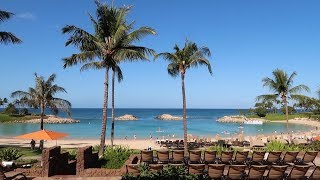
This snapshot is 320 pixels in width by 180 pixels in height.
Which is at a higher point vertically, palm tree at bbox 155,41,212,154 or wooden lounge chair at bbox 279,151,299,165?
palm tree at bbox 155,41,212,154

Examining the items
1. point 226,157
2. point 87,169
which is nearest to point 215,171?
point 226,157

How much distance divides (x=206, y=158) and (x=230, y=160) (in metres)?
1.09

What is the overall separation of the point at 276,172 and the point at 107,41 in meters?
12.5

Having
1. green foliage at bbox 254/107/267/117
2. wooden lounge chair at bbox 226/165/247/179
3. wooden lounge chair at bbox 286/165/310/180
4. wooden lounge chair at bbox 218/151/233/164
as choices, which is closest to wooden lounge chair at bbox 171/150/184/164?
wooden lounge chair at bbox 218/151/233/164

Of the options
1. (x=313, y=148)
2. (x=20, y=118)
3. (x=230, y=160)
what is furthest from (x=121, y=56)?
(x=20, y=118)

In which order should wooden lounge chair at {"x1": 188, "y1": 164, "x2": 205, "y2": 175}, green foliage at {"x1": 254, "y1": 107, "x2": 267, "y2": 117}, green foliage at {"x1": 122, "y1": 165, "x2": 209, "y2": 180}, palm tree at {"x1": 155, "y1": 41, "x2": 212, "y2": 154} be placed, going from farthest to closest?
green foliage at {"x1": 254, "y1": 107, "x2": 267, "y2": 117}
palm tree at {"x1": 155, "y1": 41, "x2": 212, "y2": 154}
wooden lounge chair at {"x1": 188, "y1": 164, "x2": 205, "y2": 175}
green foliage at {"x1": 122, "y1": 165, "x2": 209, "y2": 180}

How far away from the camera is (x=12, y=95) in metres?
28.4

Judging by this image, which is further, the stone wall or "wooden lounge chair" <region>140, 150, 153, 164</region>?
"wooden lounge chair" <region>140, 150, 153, 164</region>

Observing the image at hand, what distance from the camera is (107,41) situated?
21.2m

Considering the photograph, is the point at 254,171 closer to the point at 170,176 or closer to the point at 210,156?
the point at 210,156

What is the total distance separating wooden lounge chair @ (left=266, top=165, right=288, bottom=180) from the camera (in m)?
12.8

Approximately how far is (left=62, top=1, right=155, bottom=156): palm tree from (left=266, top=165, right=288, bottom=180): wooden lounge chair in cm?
1065

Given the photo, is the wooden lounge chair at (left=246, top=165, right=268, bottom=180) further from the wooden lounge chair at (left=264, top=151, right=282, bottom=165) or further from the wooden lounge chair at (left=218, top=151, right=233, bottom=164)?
the wooden lounge chair at (left=264, top=151, right=282, bottom=165)

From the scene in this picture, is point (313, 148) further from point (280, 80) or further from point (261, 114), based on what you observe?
point (261, 114)
